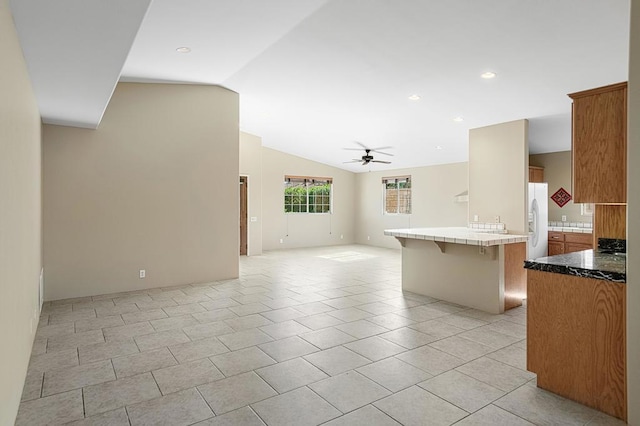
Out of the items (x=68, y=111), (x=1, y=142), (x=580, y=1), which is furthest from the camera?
(x=68, y=111)

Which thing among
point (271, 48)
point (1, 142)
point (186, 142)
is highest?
point (271, 48)

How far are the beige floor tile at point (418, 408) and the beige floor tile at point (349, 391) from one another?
0.32ft

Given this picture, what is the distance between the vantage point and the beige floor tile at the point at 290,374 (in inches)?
107

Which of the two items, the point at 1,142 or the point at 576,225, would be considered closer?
the point at 1,142

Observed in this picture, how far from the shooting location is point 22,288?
275 centimetres

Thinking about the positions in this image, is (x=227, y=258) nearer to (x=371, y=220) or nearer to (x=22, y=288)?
(x=22, y=288)

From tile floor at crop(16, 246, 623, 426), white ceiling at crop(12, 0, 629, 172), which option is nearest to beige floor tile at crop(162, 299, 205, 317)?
tile floor at crop(16, 246, 623, 426)

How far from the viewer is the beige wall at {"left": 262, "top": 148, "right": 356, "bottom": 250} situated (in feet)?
34.8

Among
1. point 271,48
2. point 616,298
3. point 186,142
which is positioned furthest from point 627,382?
point 186,142

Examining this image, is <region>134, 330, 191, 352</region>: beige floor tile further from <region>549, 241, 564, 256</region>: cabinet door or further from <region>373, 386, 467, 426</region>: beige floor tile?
<region>549, 241, 564, 256</region>: cabinet door

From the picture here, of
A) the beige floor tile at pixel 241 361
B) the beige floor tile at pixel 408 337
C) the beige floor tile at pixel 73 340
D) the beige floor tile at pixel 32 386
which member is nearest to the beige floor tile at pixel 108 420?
the beige floor tile at pixel 32 386

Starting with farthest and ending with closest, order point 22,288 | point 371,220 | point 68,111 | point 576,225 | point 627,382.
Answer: point 371,220
point 576,225
point 68,111
point 22,288
point 627,382

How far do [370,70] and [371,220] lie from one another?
7327mm

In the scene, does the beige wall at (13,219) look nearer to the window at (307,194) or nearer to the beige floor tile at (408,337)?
the beige floor tile at (408,337)
